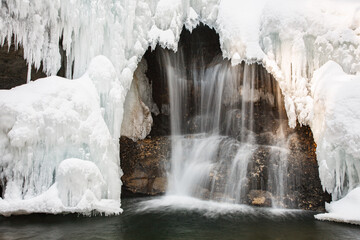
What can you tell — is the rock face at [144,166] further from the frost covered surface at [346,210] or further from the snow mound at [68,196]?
the frost covered surface at [346,210]

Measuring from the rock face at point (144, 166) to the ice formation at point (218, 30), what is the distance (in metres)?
1.90

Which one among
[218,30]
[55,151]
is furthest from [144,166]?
[218,30]

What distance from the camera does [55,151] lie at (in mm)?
6938

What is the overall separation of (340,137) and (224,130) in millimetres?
5091

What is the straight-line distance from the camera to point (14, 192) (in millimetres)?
6586

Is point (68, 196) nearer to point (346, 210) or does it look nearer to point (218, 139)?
point (218, 139)

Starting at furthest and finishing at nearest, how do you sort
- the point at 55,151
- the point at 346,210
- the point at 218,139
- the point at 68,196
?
the point at 218,139 < the point at 346,210 < the point at 55,151 < the point at 68,196

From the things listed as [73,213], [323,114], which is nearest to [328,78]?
[323,114]

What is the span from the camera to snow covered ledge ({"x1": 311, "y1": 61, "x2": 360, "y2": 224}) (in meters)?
7.23

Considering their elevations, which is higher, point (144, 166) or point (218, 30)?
point (218, 30)

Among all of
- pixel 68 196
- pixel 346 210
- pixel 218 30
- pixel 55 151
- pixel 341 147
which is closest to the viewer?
pixel 68 196

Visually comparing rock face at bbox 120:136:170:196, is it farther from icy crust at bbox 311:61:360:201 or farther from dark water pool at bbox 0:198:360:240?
icy crust at bbox 311:61:360:201

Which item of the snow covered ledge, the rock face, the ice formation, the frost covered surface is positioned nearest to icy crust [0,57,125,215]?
the ice formation

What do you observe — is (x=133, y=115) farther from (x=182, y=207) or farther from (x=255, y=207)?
(x=255, y=207)
